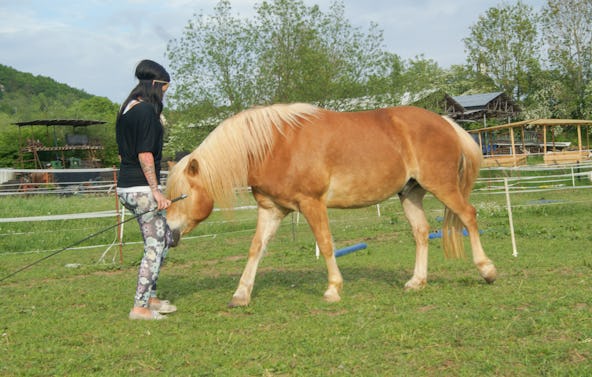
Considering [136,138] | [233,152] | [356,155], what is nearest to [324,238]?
[356,155]

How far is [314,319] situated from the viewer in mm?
4582

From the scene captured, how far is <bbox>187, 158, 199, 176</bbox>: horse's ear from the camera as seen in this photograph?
530 centimetres

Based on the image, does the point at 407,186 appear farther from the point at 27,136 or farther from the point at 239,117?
the point at 27,136

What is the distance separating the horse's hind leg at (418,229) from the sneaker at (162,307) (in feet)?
8.11

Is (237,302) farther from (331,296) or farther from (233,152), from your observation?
(233,152)

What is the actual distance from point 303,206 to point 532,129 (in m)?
47.4

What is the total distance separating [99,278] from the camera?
754 centimetres

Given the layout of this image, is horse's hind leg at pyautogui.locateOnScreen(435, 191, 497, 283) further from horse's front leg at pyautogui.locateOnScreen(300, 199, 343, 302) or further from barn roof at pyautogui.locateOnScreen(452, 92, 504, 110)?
barn roof at pyautogui.locateOnScreen(452, 92, 504, 110)

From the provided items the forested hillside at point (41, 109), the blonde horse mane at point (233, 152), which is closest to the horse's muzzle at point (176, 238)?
the blonde horse mane at point (233, 152)

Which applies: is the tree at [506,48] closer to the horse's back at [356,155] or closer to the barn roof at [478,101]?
the barn roof at [478,101]

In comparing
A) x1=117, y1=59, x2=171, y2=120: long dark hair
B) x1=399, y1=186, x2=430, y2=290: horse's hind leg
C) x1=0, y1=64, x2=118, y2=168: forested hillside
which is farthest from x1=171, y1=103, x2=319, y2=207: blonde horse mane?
x1=0, y1=64, x2=118, y2=168: forested hillside

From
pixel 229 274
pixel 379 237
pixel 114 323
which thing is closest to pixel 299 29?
pixel 379 237

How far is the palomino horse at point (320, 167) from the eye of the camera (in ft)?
17.5

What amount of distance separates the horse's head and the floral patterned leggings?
30 cm
